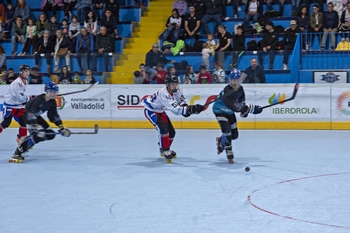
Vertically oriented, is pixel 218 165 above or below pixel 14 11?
below

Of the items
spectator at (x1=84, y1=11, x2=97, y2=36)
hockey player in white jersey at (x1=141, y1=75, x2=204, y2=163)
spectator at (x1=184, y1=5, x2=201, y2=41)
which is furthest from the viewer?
spectator at (x1=84, y1=11, x2=97, y2=36)

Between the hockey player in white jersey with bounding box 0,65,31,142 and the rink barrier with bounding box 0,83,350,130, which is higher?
the hockey player in white jersey with bounding box 0,65,31,142

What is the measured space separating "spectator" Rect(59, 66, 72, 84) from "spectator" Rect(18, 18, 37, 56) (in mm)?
2647

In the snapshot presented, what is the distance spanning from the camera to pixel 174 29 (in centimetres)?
1986

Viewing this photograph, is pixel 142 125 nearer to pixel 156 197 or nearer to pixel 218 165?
pixel 218 165

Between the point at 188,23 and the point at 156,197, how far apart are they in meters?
12.4

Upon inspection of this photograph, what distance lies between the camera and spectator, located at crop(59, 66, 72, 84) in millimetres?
18344

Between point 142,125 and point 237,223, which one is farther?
point 142,125

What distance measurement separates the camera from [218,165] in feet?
35.6

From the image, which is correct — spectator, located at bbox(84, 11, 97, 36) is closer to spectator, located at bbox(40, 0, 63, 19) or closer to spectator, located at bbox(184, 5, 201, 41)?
spectator, located at bbox(40, 0, 63, 19)

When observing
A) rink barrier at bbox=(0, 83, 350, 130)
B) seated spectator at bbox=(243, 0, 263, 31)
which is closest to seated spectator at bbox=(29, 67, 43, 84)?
rink barrier at bbox=(0, 83, 350, 130)

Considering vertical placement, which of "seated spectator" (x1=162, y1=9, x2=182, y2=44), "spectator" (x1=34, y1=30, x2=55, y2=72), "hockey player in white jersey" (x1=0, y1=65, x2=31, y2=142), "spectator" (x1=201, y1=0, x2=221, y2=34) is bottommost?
"hockey player in white jersey" (x1=0, y1=65, x2=31, y2=142)

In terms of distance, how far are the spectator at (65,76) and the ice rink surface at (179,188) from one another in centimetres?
425

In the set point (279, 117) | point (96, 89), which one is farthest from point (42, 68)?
point (279, 117)
